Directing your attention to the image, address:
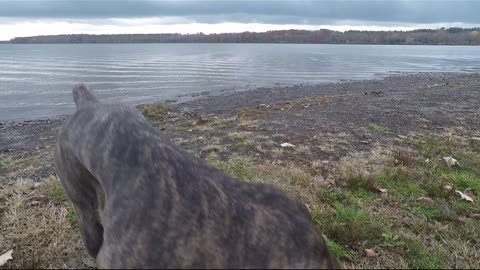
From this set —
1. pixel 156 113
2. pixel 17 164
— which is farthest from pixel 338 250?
pixel 156 113

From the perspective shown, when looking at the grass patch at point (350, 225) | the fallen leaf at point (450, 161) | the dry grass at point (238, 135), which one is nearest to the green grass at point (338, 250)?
the grass patch at point (350, 225)

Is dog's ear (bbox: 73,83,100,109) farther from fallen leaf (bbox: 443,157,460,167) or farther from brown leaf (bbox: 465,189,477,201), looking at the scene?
fallen leaf (bbox: 443,157,460,167)

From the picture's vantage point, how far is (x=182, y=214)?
2525 millimetres

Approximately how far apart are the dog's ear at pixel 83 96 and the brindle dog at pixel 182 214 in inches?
34.4

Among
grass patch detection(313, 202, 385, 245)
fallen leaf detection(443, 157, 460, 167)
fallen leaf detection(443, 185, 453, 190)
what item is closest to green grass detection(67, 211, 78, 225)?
grass patch detection(313, 202, 385, 245)

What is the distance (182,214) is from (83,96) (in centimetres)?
225

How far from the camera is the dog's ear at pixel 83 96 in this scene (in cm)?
401

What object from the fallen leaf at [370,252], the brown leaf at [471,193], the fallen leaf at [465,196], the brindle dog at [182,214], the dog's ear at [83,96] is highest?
the dog's ear at [83,96]

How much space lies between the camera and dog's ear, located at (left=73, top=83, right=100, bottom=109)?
158 inches

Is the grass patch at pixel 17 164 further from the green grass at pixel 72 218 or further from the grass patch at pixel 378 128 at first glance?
the grass patch at pixel 378 128

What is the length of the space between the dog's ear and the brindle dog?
87 centimetres

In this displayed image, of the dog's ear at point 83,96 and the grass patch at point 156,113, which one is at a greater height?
the dog's ear at point 83,96

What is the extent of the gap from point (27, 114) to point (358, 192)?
69.9 ft

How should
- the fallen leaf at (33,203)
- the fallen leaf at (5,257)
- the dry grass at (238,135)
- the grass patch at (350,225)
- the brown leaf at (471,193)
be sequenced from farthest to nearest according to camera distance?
the dry grass at (238,135)
the brown leaf at (471,193)
the fallen leaf at (33,203)
the grass patch at (350,225)
the fallen leaf at (5,257)
